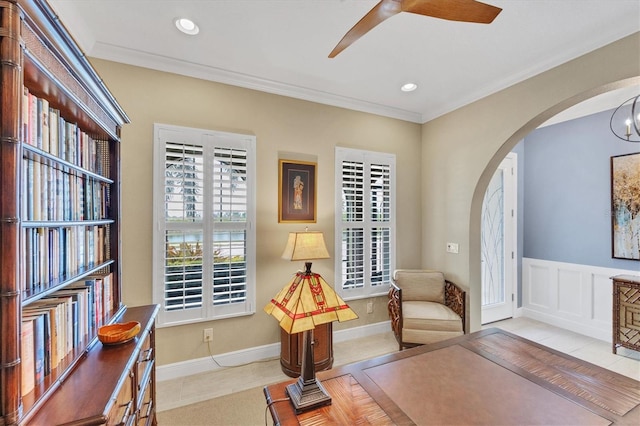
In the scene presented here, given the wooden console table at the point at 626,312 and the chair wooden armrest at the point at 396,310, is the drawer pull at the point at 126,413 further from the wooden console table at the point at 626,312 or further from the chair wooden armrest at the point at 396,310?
the wooden console table at the point at 626,312

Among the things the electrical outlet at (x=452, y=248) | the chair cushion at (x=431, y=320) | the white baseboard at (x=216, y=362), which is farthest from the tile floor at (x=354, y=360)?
the electrical outlet at (x=452, y=248)

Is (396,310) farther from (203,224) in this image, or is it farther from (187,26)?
(187,26)

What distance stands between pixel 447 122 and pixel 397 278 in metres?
2.06

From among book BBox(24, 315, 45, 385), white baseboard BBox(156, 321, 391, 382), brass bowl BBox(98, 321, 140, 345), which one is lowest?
white baseboard BBox(156, 321, 391, 382)

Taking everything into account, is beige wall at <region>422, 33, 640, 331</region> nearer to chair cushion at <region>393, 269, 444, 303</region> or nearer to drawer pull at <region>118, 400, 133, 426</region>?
chair cushion at <region>393, 269, 444, 303</region>

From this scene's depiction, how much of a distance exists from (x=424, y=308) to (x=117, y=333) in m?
2.78

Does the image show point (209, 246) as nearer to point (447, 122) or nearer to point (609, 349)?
point (447, 122)

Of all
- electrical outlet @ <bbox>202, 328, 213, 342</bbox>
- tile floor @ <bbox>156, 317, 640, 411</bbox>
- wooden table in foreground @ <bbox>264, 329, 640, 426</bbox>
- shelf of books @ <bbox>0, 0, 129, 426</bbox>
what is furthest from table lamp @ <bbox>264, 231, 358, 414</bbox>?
electrical outlet @ <bbox>202, 328, 213, 342</bbox>

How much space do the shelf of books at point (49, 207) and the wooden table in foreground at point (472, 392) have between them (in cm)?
86

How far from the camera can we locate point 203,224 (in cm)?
265

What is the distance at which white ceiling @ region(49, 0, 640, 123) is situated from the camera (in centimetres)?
188

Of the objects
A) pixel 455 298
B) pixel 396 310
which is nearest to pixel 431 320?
pixel 396 310

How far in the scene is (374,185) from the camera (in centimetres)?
354

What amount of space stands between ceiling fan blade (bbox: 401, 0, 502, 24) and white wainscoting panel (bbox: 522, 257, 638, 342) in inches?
147
